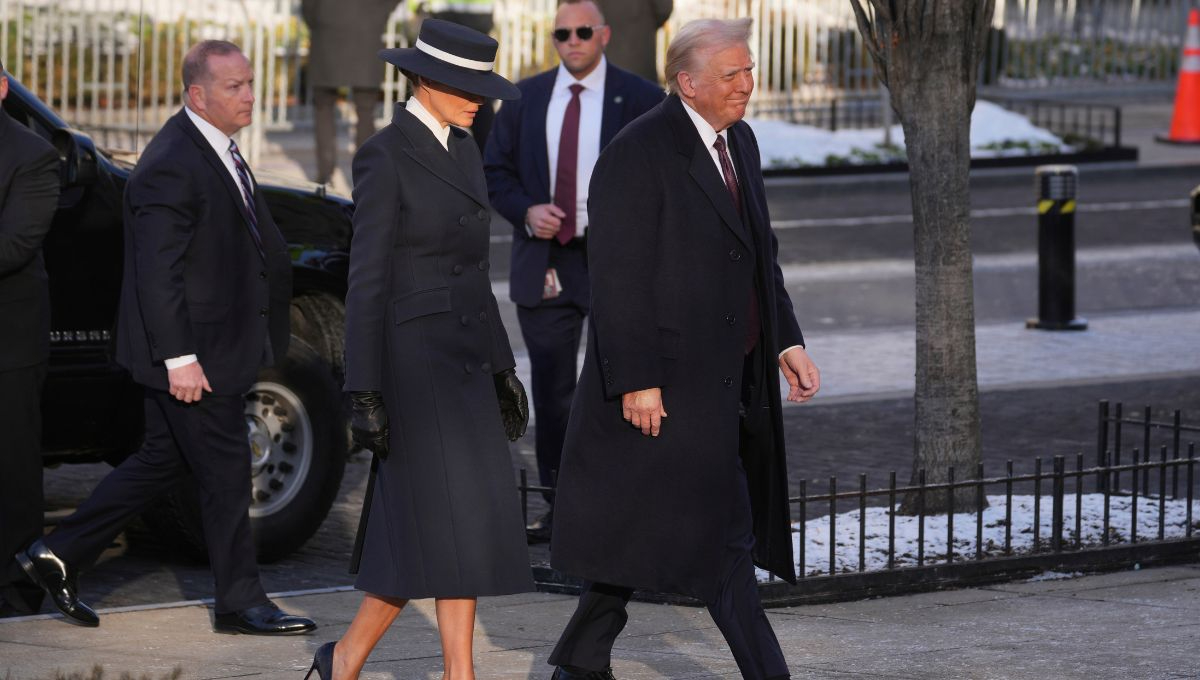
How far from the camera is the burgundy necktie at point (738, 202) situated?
563cm

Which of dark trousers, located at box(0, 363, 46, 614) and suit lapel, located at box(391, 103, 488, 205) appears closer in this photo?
suit lapel, located at box(391, 103, 488, 205)

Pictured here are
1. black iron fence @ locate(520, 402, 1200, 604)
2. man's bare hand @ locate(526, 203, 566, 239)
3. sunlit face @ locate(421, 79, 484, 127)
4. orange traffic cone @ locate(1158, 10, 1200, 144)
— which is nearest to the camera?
sunlit face @ locate(421, 79, 484, 127)

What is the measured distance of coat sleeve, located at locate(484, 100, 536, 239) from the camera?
8234mm

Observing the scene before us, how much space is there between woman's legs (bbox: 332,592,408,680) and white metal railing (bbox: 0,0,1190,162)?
23.3 feet

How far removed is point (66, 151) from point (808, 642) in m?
2.94

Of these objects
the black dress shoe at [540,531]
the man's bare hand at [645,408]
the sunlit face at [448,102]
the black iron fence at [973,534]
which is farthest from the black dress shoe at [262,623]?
the sunlit face at [448,102]

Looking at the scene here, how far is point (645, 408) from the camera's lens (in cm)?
547

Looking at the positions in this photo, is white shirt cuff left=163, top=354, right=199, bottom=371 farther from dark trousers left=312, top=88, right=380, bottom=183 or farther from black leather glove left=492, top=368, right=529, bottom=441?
dark trousers left=312, top=88, right=380, bottom=183

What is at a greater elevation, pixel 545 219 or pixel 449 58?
pixel 449 58

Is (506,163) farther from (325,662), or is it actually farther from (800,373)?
(325,662)

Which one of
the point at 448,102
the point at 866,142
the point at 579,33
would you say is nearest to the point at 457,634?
the point at 448,102

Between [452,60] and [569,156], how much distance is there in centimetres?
273

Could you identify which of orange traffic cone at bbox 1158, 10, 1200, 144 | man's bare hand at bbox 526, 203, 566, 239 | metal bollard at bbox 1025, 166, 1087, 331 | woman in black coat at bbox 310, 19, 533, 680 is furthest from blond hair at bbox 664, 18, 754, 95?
orange traffic cone at bbox 1158, 10, 1200, 144

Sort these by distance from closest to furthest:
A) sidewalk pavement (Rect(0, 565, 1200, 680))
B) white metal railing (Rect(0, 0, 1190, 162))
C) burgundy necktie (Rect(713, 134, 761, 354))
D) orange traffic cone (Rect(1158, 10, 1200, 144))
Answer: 1. burgundy necktie (Rect(713, 134, 761, 354))
2. sidewalk pavement (Rect(0, 565, 1200, 680))
3. white metal railing (Rect(0, 0, 1190, 162))
4. orange traffic cone (Rect(1158, 10, 1200, 144))
